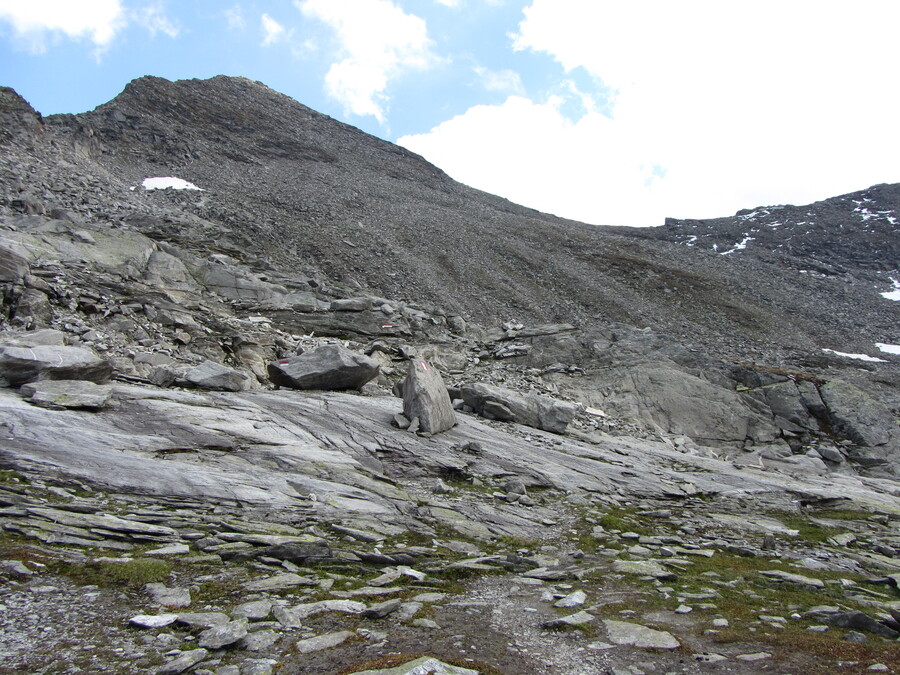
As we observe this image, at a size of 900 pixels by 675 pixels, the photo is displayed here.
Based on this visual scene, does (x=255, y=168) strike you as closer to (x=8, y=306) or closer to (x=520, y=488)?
(x=8, y=306)

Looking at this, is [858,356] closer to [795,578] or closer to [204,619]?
[795,578]

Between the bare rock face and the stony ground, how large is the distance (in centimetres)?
627

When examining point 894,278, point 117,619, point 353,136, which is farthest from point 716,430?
point 353,136

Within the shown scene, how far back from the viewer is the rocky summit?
6.76 m

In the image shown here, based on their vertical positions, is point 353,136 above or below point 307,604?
above

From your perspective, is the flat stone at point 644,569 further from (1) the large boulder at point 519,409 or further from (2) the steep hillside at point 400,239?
(2) the steep hillside at point 400,239

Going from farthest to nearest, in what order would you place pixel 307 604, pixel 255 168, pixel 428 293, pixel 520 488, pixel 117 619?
pixel 255 168 → pixel 428 293 → pixel 520 488 → pixel 307 604 → pixel 117 619

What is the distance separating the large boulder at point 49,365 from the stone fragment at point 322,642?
11.7 meters

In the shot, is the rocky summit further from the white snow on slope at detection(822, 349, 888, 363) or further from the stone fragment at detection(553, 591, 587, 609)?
the white snow on slope at detection(822, 349, 888, 363)

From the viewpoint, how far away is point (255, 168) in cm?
6856

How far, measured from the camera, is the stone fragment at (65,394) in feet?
42.0

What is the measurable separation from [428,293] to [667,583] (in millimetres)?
35346

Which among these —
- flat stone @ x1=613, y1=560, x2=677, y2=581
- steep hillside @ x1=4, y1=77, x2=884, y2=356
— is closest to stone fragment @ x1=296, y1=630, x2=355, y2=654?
flat stone @ x1=613, y1=560, x2=677, y2=581

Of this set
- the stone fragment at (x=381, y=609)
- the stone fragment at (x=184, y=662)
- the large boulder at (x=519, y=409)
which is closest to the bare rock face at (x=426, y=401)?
the large boulder at (x=519, y=409)
